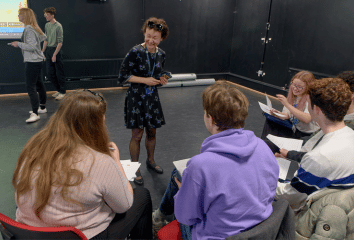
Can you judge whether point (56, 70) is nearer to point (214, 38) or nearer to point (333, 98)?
point (214, 38)

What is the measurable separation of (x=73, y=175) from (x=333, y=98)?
124 cm

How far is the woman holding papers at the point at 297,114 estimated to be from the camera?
6.82ft

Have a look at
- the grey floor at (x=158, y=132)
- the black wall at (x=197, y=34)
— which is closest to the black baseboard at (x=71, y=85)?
the grey floor at (x=158, y=132)

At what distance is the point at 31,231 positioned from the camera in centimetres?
84

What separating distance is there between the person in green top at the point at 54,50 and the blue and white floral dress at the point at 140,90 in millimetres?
2877

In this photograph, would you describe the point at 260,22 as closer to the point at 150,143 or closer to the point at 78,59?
the point at 78,59

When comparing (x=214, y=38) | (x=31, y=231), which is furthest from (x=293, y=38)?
(x=31, y=231)

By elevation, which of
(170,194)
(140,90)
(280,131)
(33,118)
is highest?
(140,90)

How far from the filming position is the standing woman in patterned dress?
7.06 ft

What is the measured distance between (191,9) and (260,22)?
179cm

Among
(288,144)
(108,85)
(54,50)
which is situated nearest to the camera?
(288,144)

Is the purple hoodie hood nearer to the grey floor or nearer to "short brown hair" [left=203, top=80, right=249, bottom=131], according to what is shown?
"short brown hair" [left=203, top=80, right=249, bottom=131]

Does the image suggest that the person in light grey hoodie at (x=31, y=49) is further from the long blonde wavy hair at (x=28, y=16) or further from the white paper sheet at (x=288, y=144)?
the white paper sheet at (x=288, y=144)

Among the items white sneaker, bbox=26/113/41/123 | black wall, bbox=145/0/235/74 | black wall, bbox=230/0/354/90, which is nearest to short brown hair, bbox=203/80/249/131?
white sneaker, bbox=26/113/41/123
